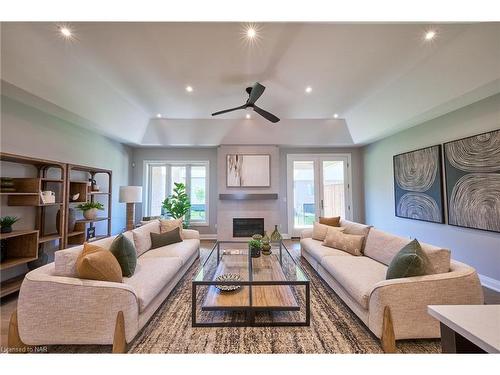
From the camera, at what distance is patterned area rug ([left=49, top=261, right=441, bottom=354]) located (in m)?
1.72

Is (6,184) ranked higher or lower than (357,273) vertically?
higher

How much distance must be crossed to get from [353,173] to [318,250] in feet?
12.2

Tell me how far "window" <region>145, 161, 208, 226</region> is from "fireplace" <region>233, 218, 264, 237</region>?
998 millimetres

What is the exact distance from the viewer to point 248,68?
2.84 metres

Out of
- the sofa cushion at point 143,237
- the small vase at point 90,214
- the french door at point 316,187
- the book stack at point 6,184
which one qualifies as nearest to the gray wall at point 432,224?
the french door at point 316,187

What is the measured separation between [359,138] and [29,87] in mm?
5962

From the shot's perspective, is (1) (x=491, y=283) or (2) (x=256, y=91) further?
(2) (x=256, y=91)

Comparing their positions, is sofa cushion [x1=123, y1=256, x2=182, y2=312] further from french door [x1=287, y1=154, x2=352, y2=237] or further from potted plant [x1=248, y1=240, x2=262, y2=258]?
french door [x1=287, y1=154, x2=352, y2=237]

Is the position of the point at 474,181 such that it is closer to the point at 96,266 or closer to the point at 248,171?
the point at 248,171

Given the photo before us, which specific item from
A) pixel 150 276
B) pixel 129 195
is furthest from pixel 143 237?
pixel 129 195

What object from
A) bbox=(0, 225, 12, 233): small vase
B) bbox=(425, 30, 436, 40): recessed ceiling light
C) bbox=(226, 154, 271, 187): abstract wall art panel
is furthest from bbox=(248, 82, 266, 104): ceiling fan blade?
bbox=(0, 225, 12, 233): small vase

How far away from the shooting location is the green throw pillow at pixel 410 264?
1818 millimetres

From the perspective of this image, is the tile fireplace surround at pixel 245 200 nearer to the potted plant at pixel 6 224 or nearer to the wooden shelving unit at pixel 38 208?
the wooden shelving unit at pixel 38 208

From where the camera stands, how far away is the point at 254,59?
2648mm
